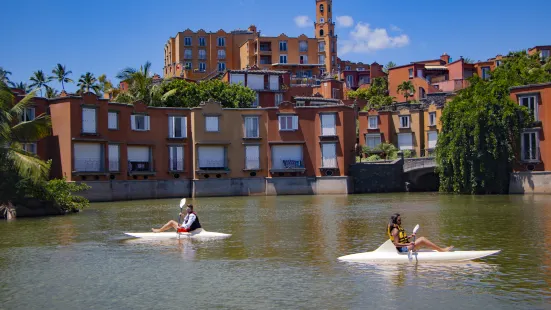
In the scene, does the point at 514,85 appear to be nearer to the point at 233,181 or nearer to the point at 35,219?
the point at 233,181

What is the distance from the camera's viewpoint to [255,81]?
302 feet

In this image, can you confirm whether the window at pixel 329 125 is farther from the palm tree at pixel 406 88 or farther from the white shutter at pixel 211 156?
the palm tree at pixel 406 88

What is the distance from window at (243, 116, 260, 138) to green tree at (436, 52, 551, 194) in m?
18.6

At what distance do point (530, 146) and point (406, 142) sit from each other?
27.7m

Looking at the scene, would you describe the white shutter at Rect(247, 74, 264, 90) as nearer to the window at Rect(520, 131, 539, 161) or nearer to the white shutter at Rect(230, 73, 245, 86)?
the white shutter at Rect(230, 73, 245, 86)

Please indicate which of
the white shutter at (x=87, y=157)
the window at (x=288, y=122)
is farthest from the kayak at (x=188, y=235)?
the window at (x=288, y=122)

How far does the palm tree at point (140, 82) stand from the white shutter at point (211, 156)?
34.7 feet

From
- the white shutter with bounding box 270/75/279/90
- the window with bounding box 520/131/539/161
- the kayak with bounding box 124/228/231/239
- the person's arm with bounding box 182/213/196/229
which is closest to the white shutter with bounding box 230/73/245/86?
the white shutter with bounding box 270/75/279/90

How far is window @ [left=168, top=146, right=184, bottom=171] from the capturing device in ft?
210

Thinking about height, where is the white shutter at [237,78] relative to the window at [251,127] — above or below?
above

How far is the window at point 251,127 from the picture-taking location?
6638cm

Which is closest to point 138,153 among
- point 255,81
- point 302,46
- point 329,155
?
point 329,155

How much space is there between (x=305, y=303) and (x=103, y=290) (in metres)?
5.73

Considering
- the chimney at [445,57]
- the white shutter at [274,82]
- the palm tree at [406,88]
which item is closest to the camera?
the white shutter at [274,82]
